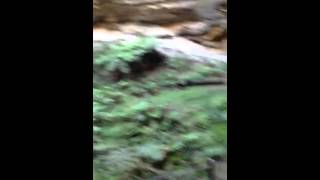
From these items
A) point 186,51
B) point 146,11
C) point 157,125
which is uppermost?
point 146,11

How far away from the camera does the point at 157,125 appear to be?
1909mm

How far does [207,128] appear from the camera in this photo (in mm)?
1891

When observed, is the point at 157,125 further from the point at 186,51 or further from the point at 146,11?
the point at 146,11

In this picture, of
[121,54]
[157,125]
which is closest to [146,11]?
[121,54]

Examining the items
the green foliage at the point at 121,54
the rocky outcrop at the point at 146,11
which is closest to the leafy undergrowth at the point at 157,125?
the green foliage at the point at 121,54

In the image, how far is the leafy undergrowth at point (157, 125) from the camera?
1.80m

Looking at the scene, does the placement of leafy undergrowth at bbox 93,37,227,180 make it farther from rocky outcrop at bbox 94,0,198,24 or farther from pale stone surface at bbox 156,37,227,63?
rocky outcrop at bbox 94,0,198,24

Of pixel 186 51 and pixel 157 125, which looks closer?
pixel 157 125

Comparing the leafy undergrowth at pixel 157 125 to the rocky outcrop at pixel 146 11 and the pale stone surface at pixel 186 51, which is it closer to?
the pale stone surface at pixel 186 51

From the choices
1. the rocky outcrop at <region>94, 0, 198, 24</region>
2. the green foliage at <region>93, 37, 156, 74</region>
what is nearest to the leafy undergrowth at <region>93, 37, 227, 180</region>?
the green foliage at <region>93, 37, 156, 74</region>

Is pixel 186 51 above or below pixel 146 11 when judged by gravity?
below
